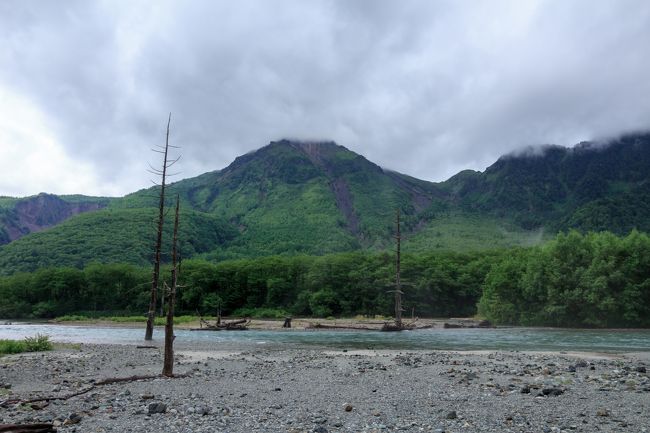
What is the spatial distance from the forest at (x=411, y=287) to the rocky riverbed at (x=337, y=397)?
4247cm

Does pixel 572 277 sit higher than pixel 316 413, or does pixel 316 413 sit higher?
pixel 572 277

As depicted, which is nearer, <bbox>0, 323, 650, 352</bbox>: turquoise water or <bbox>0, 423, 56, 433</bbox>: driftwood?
<bbox>0, 423, 56, 433</bbox>: driftwood

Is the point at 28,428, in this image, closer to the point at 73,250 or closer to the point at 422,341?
the point at 422,341

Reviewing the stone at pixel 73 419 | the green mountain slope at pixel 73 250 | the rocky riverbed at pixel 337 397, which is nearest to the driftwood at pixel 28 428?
the rocky riverbed at pixel 337 397

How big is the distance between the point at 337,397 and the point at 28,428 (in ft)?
25.0

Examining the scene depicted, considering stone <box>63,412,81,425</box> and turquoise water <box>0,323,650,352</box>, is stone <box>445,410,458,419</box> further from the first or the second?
turquoise water <box>0,323,650,352</box>

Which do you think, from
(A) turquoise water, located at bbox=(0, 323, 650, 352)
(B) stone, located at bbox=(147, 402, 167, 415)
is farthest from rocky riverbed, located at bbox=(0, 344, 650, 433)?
(A) turquoise water, located at bbox=(0, 323, 650, 352)

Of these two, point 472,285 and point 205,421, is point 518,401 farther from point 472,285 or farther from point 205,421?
point 472,285

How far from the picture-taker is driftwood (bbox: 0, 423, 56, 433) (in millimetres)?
8547

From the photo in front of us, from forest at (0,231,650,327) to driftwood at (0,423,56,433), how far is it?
50.6 m

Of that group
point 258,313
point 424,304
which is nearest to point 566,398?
point 424,304

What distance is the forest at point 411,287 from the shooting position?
64.8m

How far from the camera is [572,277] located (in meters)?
66.4

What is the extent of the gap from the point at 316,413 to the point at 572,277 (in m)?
65.1
